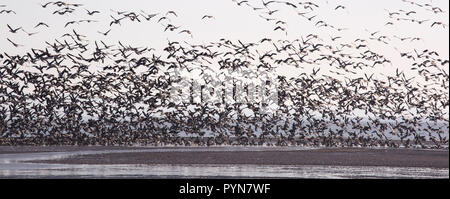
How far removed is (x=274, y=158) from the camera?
58.1m

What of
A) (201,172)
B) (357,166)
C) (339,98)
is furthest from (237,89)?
(201,172)

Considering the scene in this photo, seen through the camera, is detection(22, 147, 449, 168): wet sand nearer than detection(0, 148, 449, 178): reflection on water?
No

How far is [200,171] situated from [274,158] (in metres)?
13.6

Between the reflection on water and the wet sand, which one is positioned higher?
the reflection on water

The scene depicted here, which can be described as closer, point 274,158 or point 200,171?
point 200,171

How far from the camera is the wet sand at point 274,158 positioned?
2106 inches

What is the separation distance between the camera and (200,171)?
45.4m

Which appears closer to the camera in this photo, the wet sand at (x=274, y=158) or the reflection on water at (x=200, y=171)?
the reflection on water at (x=200, y=171)

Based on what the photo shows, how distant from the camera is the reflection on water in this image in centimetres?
4244

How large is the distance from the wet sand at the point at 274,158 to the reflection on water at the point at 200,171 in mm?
3153

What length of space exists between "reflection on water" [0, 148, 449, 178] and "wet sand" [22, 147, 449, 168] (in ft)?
10.3

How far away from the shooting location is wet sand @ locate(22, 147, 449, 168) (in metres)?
53.5

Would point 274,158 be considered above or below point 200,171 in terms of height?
below
